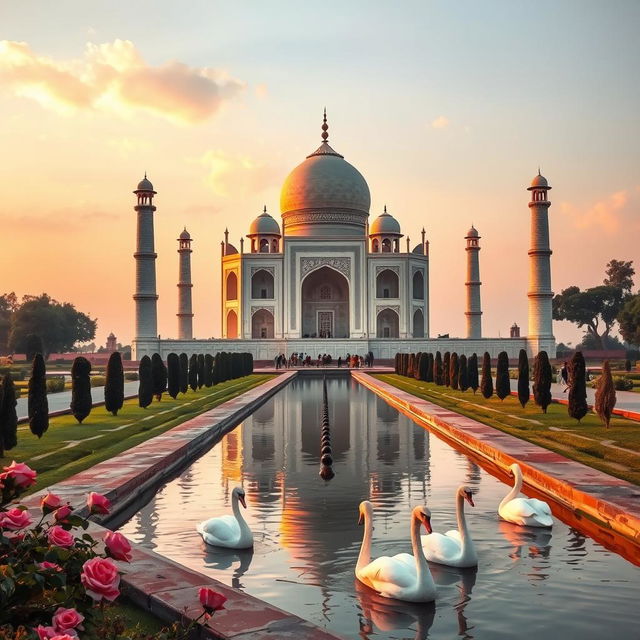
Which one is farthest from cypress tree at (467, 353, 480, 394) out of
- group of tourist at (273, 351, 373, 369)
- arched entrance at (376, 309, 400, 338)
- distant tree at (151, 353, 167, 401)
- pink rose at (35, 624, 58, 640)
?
arched entrance at (376, 309, 400, 338)

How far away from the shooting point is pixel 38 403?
9789 mm

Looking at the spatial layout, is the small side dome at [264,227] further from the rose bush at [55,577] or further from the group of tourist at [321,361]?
the rose bush at [55,577]

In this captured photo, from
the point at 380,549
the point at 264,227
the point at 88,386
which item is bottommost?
the point at 380,549

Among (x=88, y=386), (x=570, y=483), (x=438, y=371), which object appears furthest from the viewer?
(x=438, y=371)

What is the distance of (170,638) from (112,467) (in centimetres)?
487

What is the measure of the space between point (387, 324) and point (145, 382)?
97.8 feet

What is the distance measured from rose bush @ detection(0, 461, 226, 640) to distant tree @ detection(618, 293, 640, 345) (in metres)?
41.1

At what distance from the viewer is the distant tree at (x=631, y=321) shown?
40.9 metres

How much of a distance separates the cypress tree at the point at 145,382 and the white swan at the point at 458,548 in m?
10.6

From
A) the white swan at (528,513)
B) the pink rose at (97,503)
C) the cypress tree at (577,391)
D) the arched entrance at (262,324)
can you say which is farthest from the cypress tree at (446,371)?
the arched entrance at (262,324)

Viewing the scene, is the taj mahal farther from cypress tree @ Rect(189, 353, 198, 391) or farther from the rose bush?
the rose bush

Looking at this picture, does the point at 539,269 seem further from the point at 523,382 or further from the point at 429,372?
the point at 523,382

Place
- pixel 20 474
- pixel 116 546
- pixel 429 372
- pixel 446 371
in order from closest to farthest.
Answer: pixel 116 546, pixel 20 474, pixel 446 371, pixel 429 372

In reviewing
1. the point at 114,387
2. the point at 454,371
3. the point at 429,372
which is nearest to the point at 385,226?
the point at 429,372
